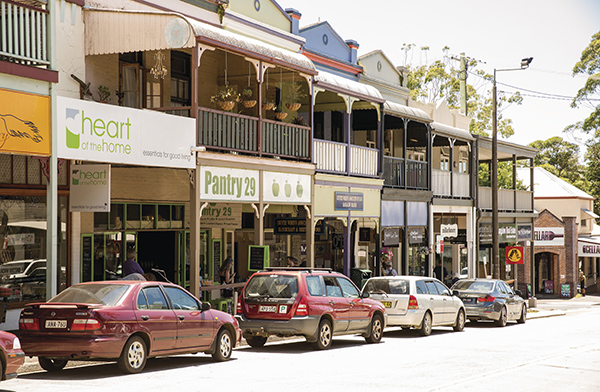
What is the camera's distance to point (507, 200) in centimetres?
3972

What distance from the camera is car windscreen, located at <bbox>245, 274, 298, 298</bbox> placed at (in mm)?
15148

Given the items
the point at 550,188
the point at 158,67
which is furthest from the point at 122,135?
the point at 550,188

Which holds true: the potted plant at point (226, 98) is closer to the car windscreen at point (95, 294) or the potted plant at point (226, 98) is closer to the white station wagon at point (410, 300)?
the white station wagon at point (410, 300)

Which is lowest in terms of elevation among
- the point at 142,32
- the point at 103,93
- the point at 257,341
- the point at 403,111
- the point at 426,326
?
the point at 426,326

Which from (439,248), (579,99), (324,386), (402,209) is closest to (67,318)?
(324,386)

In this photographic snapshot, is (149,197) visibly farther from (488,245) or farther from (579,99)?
(579,99)

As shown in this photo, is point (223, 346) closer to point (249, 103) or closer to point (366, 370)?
point (366, 370)

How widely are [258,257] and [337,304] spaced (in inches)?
167

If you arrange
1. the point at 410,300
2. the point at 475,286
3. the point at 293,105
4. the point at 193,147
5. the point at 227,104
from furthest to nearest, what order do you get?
the point at 475,286 → the point at 293,105 → the point at 227,104 → the point at 410,300 → the point at 193,147

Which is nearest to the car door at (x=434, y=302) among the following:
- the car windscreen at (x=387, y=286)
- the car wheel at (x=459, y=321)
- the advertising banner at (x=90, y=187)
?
the car windscreen at (x=387, y=286)

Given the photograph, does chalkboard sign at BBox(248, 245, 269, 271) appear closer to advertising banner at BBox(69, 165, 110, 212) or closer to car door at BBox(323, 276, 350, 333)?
car door at BBox(323, 276, 350, 333)

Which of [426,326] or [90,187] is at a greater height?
[90,187]

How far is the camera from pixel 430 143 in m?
31.0

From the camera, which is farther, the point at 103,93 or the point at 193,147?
the point at 103,93
